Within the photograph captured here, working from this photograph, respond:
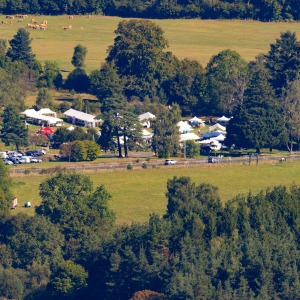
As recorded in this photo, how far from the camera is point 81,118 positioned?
136m

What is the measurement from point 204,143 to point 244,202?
32.4 meters

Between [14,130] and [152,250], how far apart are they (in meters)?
38.3

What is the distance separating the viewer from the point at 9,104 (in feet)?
431

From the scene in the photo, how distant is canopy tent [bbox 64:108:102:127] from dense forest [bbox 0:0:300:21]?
156 ft

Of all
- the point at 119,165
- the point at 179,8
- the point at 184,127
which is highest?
the point at 179,8

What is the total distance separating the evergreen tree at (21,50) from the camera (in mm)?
152000

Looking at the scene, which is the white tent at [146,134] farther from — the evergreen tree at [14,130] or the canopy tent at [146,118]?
the evergreen tree at [14,130]

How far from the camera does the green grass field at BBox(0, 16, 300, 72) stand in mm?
166125

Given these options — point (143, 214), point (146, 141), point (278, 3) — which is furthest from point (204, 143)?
point (278, 3)

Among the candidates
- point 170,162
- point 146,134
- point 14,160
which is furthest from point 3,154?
point 146,134

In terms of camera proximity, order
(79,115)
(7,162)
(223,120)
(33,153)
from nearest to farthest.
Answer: (7,162)
(33,153)
(79,115)
(223,120)

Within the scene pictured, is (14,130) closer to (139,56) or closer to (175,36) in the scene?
(139,56)

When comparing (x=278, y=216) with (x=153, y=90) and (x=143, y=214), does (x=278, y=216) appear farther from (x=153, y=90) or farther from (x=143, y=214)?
(x=153, y=90)

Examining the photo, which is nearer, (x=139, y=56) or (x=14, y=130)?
(x=14, y=130)
